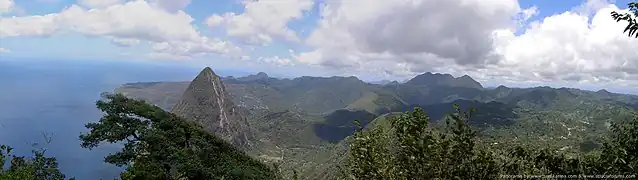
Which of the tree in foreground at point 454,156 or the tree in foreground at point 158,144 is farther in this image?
the tree in foreground at point 158,144

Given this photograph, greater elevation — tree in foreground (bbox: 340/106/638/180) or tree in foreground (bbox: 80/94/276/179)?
tree in foreground (bbox: 340/106/638/180)

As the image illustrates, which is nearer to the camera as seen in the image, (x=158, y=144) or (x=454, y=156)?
(x=454, y=156)

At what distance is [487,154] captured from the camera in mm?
7215

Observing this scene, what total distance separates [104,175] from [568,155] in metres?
127

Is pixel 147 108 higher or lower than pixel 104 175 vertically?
higher

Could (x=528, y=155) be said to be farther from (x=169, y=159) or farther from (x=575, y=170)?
(x=169, y=159)

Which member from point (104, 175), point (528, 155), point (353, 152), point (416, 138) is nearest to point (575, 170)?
point (528, 155)

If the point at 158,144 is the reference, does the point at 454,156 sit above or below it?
above

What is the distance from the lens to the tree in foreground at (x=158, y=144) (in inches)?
1167

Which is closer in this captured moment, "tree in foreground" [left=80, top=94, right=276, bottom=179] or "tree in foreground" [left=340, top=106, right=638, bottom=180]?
"tree in foreground" [left=340, top=106, right=638, bottom=180]

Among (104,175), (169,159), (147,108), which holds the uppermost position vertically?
(147,108)

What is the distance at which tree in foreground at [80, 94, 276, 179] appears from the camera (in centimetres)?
2964

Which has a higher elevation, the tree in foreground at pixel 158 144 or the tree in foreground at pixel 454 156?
the tree in foreground at pixel 454 156

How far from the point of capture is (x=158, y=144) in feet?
102
